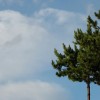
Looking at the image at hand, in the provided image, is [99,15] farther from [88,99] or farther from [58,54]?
[88,99]

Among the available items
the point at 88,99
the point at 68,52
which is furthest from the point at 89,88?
the point at 68,52

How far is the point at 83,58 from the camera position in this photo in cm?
5597

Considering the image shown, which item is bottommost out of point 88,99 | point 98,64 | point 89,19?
point 88,99

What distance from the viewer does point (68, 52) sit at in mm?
59031

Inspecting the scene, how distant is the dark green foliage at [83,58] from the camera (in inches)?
2211

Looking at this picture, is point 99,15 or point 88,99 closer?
point 88,99

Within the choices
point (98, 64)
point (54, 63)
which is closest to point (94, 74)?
point (98, 64)

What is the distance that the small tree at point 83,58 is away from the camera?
2211 inches

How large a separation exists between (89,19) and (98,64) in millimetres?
6952

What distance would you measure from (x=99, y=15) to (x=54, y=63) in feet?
27.9

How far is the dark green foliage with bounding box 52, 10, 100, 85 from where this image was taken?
5616cm

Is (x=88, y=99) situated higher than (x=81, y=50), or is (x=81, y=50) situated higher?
(x=81, y=50)

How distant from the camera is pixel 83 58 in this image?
55969 mm

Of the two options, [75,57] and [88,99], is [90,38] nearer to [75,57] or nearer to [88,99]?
[75,57]
